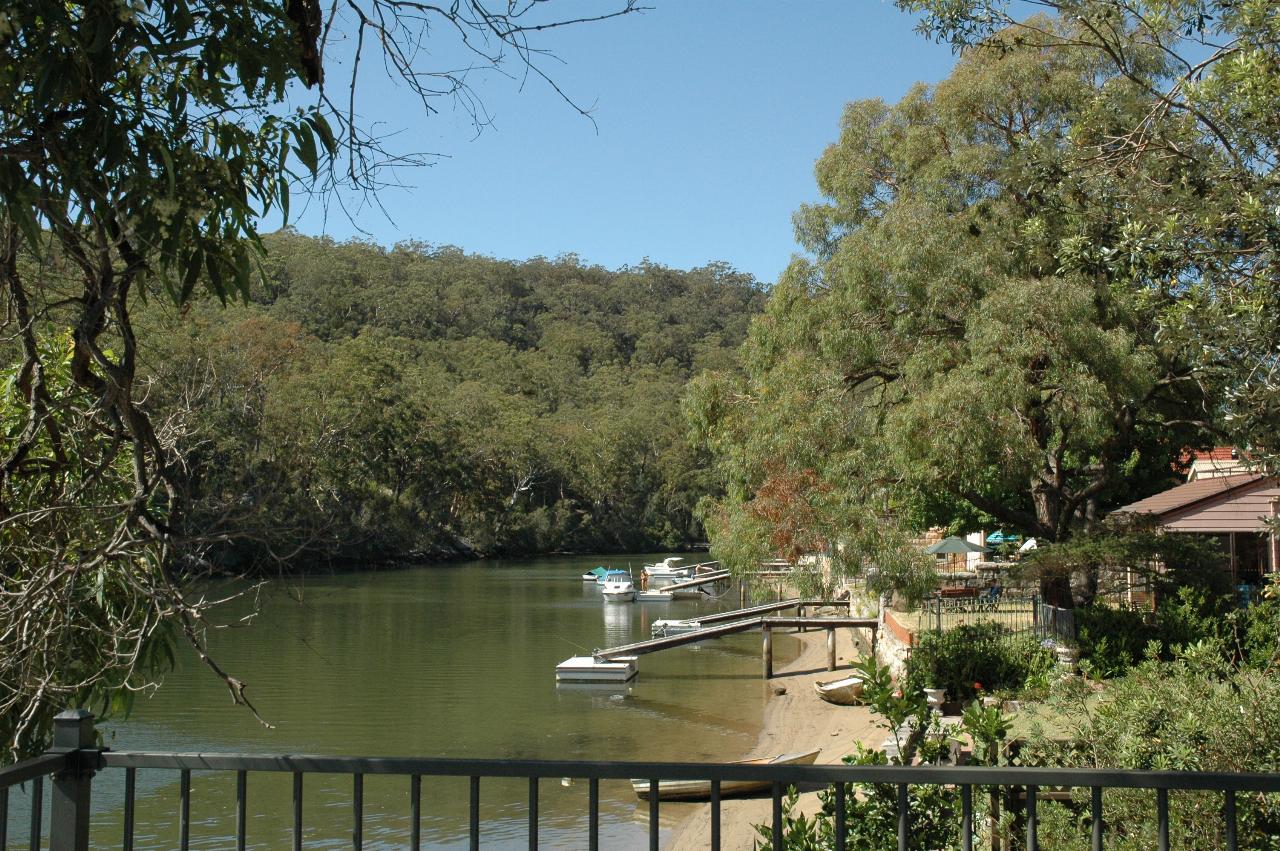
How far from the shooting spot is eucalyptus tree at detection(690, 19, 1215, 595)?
A: 54.1 feet

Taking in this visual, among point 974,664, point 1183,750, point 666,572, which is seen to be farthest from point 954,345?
point 666,572

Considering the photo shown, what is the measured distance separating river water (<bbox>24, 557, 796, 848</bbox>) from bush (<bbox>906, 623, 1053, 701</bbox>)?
142 inches

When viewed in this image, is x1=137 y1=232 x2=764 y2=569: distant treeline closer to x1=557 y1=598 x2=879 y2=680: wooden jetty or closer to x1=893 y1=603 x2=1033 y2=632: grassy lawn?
x1=557 y1=598 x2=879 y2=680: wooden jetty

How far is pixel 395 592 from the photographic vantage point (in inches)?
1965

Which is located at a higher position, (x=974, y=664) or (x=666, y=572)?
(x=974, y=664)

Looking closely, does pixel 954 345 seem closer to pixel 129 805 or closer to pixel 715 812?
pixel 715 812

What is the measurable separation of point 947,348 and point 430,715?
1208 cm

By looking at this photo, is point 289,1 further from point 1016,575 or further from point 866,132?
point 866,132

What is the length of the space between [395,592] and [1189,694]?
4597 cm

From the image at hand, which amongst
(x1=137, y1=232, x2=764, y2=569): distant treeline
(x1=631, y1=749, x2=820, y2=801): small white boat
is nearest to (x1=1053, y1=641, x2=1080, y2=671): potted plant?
(x1=631, y1=749, x2=820, y2=801): small white boat

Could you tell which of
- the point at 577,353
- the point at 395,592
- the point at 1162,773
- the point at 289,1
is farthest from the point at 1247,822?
the point at 577,353

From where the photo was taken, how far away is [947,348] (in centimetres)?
1811

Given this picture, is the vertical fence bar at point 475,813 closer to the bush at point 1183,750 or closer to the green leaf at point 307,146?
the green leaf at point 307,146

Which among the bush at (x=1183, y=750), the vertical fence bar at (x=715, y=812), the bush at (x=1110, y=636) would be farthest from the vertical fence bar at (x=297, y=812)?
the bush at (x=1110, y=636)
